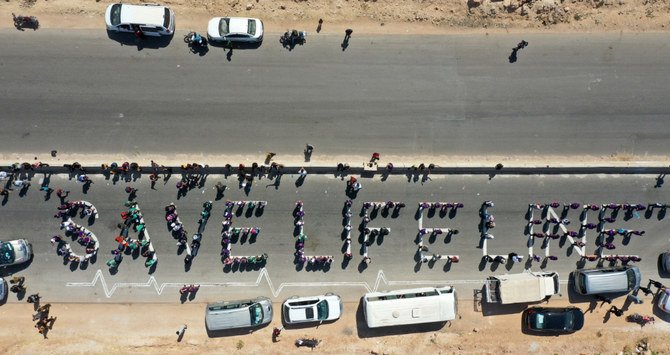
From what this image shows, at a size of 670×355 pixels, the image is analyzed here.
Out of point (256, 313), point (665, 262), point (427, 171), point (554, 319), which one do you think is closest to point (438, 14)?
point (427, 171)

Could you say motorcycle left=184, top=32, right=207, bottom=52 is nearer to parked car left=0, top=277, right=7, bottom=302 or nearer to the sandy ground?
the sandy ground

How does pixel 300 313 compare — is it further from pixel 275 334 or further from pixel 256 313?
pixel 256 313

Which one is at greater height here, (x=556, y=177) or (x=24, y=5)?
(x=24, y=5)

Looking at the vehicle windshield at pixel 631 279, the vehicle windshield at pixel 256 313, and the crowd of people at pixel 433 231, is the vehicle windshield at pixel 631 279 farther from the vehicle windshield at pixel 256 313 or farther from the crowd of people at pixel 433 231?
the vehicle windshield at pixel 256 313

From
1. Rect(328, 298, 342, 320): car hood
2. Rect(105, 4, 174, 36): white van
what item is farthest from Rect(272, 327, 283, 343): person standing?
Rect(105, 4, 174, 36): white van

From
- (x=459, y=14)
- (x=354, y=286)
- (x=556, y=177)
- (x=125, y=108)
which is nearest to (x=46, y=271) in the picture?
(x=125, y=108)

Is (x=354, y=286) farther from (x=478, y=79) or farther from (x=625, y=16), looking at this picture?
(x=625, y=16)
